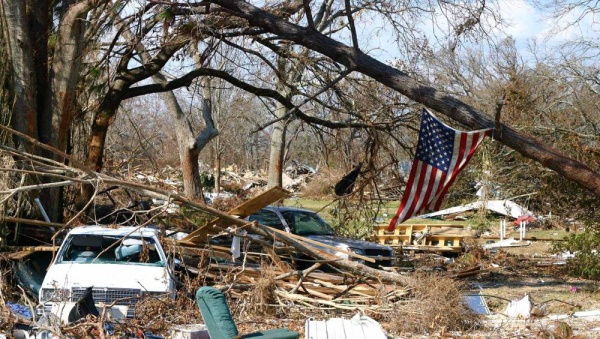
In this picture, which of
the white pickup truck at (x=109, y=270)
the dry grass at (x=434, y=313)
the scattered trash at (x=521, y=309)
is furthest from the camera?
the scattered trash at (x=521, y=309)

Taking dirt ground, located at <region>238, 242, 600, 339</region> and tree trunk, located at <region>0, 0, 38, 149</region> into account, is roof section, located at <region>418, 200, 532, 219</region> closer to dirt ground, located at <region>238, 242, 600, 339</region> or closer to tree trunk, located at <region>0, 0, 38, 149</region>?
dirt ground, located at <region>238, 242, 600, 339</region>

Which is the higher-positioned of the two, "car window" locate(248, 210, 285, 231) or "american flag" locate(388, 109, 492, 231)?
"american flag" locate(388, 109, 492, 231)

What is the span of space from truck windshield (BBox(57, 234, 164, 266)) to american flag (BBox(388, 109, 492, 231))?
3.85 m

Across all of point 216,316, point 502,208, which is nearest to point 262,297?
point 216,316

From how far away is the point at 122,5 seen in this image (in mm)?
14812

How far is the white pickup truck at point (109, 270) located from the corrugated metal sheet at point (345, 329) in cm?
237

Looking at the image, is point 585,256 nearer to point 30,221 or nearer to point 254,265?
point 254,265

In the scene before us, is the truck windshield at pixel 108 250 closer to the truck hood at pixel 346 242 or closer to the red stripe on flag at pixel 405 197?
the red stripe on flag at pixel 405 197

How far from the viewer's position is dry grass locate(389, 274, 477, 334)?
10227 millimetres

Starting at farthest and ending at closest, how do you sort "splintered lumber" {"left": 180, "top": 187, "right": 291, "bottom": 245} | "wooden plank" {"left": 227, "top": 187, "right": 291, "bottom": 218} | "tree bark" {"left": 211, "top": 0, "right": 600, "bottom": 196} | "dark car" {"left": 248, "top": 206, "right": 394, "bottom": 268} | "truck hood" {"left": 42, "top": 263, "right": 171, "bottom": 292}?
"dark car" {"left": 248, "top": 206, "right": 394, "bottom": 268}, "tree bark" {"left": 211, "top": 0, "right": 600, "bottom": 196}, "wooden plank" {"left": 227, "top": 187, "right": 291, "bottom": 218}, "splintered lumber" {"left": 180, "top": 187, "right": 291, "bottom": 245}, "truck hood" {"left": 42, "top": 263, "right": 171, "bottom": 292}

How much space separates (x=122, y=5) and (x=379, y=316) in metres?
7.98

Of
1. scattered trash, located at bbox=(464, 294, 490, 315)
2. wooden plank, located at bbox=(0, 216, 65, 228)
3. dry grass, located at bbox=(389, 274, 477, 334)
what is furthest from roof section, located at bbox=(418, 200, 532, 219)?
wooden plank, located at bbox=(0, 216, 65, 228)

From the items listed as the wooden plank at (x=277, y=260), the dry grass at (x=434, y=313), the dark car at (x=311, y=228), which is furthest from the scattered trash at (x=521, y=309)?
the dark car at (x=311, y=228)

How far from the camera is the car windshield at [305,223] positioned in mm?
15805
